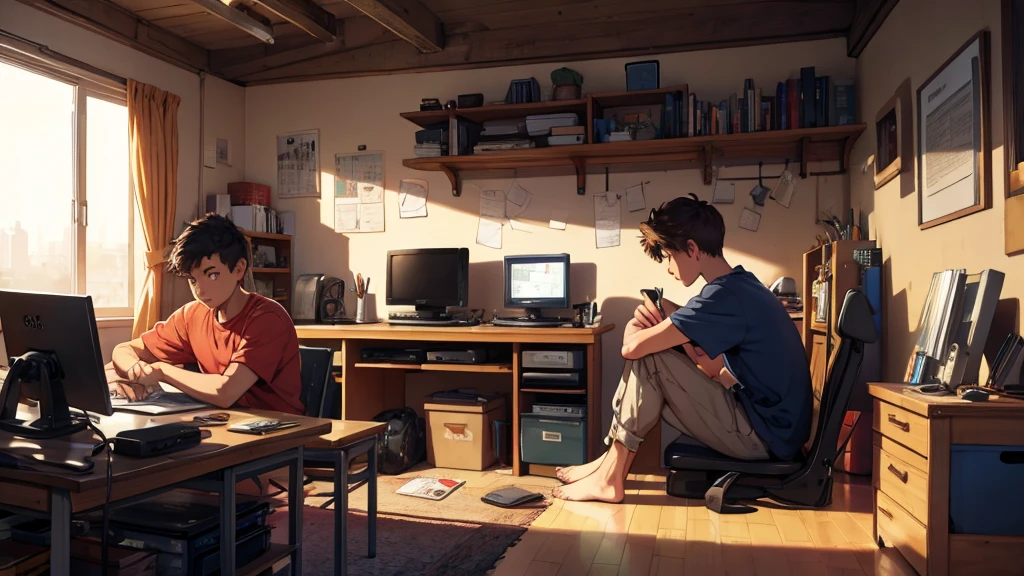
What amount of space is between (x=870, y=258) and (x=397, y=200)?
274 cm

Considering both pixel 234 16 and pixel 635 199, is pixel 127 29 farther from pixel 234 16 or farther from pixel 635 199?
pixel 635 199

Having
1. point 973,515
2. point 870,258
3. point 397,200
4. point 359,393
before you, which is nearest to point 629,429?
point 973,515

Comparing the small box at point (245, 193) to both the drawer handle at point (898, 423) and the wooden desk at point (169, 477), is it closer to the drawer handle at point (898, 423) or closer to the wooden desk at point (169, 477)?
the wooden desk at point (169, 477)

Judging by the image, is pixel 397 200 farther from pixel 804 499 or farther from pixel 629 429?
pixel 804 499

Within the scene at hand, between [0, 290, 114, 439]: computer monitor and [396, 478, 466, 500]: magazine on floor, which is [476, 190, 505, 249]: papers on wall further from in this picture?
[0, 290, 114, 439]: computer monitor

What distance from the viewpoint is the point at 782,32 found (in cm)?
404

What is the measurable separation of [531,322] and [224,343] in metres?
1.92

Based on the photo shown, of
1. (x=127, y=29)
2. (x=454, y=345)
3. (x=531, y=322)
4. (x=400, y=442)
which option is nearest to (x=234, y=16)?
(x=127, y=29)

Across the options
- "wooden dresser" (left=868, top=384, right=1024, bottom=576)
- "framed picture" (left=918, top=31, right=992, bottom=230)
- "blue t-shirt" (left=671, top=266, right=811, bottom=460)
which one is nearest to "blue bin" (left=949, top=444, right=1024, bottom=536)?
"wooden dresser" (left=868, top=384, right=1024, bottom=576)

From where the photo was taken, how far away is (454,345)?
13.2 ft

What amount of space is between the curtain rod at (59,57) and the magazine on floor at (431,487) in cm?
273

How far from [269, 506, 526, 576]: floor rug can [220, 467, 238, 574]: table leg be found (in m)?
0.83

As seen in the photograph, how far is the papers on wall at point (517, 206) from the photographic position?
4.47 m

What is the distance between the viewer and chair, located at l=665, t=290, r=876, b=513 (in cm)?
223
